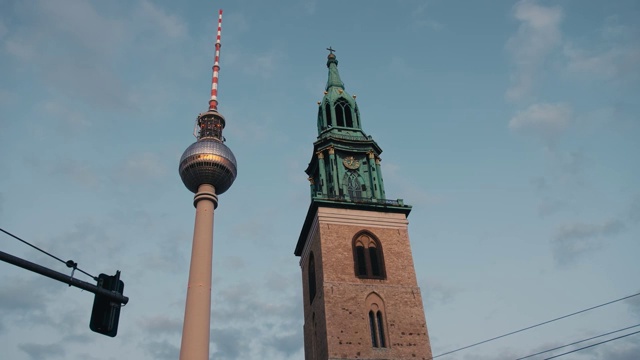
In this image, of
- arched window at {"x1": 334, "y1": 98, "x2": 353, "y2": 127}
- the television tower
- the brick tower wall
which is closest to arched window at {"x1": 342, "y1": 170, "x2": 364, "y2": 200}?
Answer: the brick tower wall

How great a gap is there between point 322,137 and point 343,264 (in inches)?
530

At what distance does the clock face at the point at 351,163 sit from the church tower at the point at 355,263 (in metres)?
0.06

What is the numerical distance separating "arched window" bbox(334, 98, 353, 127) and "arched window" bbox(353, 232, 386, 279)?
13271 millimetres

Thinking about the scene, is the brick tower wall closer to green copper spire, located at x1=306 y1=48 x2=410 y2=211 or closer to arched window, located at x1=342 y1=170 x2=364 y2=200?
green copper spire, located at x1=306 y1=48 x2=410 y2=211

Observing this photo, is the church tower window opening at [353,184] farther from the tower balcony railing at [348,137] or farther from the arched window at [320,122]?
the arched window at [320,122]

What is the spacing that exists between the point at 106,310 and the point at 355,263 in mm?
29202

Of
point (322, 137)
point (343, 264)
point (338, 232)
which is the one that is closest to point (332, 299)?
point (343, 264)

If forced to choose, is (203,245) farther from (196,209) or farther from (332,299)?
(332,299)

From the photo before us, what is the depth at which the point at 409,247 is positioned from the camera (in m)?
41.2

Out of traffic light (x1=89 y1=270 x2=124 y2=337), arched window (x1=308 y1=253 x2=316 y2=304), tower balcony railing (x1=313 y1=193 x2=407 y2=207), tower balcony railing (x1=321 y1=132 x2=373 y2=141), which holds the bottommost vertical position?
traffic light (x1=89 y1=270 x2=124 y2=337)

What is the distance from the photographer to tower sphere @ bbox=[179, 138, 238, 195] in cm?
4400

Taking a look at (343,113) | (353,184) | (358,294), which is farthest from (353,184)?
(358,294)

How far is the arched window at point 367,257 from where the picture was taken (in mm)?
39281

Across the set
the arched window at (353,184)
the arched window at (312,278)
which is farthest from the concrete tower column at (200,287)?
the arched window at (353,184)
